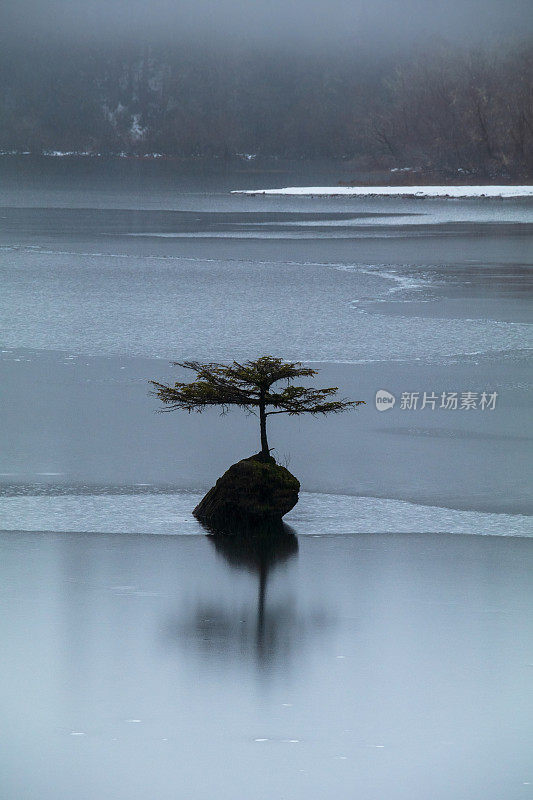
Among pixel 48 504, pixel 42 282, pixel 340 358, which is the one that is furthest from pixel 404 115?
pixel 48 504

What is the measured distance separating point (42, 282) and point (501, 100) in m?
89.6

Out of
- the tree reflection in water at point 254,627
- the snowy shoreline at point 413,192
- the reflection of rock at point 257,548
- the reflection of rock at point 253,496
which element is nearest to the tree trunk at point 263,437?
the reflection of rock at point 253,496

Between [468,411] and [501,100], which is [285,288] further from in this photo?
[501,100]

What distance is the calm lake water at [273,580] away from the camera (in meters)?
6.07

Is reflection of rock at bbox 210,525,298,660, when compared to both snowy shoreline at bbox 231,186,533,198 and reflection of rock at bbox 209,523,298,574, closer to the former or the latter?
reflection of rock at bbox 209,523,298,574

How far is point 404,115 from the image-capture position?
118 metres

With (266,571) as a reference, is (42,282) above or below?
above

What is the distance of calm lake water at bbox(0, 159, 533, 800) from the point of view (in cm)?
607

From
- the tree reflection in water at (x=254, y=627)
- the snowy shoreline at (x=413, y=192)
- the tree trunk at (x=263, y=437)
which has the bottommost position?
the tree reflection in water at (x=254, y=627)

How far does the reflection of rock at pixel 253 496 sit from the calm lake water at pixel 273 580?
270mm

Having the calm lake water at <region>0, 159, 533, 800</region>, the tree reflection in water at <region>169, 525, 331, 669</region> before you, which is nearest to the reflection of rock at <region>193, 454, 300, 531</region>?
the calm lake water at <region>0, 159, 533, 800</region>

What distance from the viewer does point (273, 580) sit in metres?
8.73

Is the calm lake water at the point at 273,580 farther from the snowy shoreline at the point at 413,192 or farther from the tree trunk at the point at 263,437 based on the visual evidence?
the snowy shoreline at the point at 413,192

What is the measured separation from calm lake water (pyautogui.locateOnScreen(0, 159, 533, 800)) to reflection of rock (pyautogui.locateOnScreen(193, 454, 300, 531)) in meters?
0.27
